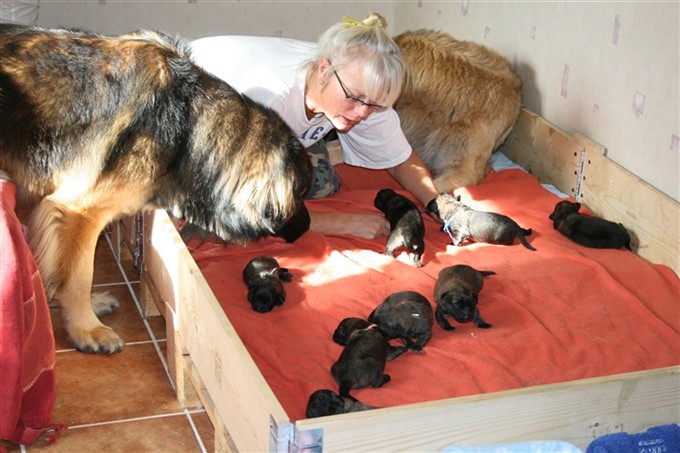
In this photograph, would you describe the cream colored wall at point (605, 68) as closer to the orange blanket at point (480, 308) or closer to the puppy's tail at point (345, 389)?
the orange blanket at point (480, 308)

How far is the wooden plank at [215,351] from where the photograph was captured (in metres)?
1.89

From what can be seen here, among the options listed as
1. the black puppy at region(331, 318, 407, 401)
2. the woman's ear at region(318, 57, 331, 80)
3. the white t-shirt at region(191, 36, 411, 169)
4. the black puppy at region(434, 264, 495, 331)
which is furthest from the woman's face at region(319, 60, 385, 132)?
the black puppy at region(331, 318, 407, 401)

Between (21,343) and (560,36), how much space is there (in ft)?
7.94

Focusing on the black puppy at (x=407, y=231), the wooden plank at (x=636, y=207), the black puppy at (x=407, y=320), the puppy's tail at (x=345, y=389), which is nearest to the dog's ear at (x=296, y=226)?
the black puppy at (x=407, y=231)

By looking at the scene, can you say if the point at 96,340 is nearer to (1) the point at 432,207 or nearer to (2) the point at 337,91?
(2) the point at 337,91

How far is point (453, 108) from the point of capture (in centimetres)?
363

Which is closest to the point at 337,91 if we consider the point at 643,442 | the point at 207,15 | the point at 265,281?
the point at 265,281

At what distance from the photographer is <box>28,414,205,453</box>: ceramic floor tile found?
7.89 ft

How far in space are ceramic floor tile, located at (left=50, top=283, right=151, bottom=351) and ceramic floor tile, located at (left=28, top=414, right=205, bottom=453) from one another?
0.48 metres

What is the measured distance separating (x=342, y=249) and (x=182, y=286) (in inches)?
27.9

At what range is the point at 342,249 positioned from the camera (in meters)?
3.02

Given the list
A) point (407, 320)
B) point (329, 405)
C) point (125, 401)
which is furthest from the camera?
point (125, 401)

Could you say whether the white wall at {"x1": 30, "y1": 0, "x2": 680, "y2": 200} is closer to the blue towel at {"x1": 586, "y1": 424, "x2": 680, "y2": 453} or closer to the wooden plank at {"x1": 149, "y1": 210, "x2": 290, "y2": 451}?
the blue towel at {"x1": 586, "y1": 424, "x2": 680, "y2": 453}

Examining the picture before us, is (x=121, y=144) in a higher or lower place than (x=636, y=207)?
higher
